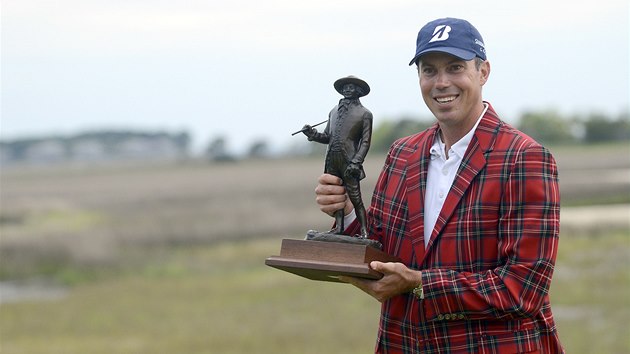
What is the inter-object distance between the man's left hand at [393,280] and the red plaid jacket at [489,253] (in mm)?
54

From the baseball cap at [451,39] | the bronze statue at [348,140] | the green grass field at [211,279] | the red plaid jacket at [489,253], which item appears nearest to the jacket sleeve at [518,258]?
the red plaid jacket at [489,253]

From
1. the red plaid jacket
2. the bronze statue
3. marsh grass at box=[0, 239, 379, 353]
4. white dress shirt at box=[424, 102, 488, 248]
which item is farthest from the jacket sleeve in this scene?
marsh grass at box=[0, 239, 379, 353]

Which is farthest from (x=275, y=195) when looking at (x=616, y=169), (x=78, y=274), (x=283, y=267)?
(x=283, y=267)

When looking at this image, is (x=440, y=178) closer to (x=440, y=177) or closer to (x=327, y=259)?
(x=440, y=177)

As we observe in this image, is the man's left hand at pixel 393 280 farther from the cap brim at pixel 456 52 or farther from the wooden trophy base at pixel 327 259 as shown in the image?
the cap brim at pixel 456 52

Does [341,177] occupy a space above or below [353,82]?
below

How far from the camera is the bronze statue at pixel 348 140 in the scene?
4117 mm

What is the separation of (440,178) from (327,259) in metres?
0.59

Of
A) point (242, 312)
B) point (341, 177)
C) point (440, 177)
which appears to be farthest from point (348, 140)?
point (242, 312)

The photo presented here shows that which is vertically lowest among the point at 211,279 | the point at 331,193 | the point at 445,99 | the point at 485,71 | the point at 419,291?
the point at 211,279

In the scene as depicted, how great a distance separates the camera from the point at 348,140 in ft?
13.7

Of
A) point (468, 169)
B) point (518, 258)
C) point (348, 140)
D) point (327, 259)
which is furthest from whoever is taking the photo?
point (348, 140)

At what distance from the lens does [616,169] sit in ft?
133

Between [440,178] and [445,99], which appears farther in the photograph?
[440,178]
